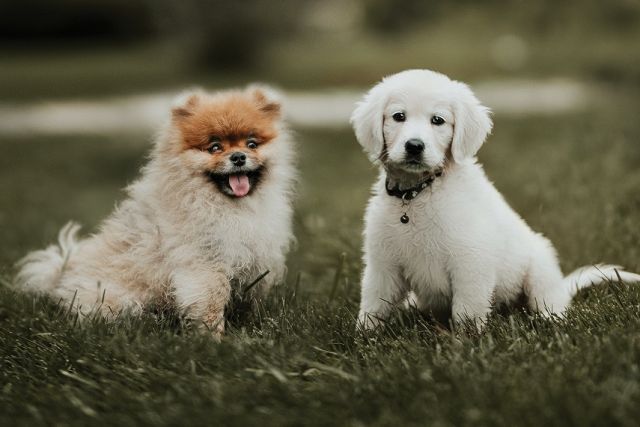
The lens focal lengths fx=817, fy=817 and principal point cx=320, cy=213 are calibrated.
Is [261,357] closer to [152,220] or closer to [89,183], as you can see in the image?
[152,220]

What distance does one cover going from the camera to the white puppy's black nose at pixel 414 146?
3514 mm

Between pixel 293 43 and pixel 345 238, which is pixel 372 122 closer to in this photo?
pixel 345 238

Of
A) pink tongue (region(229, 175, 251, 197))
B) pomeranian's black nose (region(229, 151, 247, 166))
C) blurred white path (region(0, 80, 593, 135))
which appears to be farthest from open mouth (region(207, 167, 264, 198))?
blurred white path (region(0, 80, 593, 135))

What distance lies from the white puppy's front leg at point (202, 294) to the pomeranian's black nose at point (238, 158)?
527 millimetres

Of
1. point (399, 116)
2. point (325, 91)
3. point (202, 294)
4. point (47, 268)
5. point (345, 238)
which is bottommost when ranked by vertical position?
point (47, 268)

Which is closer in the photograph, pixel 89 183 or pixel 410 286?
pixel 410 286

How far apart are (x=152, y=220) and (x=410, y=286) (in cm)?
130

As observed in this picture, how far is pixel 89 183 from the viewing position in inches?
421

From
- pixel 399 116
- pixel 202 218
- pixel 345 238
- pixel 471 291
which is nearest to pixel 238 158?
pixel 202 218

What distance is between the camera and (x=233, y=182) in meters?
3.91

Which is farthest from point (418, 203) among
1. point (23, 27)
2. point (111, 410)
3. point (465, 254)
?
point (23, 27)

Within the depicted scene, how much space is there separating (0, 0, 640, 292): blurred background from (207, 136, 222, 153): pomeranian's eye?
3.63 feet

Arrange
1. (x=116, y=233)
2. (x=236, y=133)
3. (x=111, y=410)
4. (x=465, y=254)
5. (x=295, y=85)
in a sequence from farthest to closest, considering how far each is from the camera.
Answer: (x=295, y=85)
(x=116, y=233)
(x=236, y=133)
(x=465, y=254)
(x=111, y=410)

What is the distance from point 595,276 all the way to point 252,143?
187 centimetres
